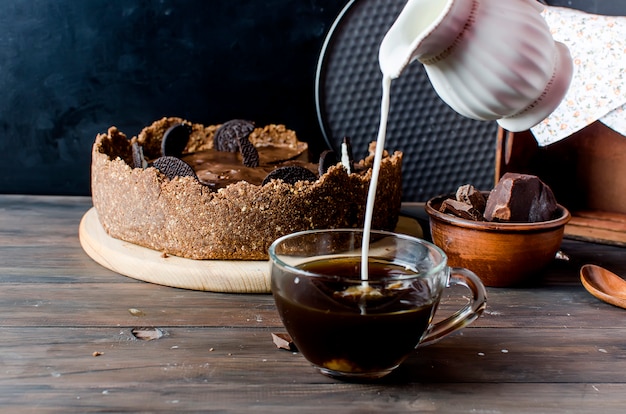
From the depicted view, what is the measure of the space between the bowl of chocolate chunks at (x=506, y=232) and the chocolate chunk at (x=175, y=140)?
0.60 metres

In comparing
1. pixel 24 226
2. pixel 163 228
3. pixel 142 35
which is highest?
pixel 142 35

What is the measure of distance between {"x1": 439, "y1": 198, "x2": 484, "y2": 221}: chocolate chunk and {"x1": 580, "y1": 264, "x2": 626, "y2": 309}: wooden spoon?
7.6 inches

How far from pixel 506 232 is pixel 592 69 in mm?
434

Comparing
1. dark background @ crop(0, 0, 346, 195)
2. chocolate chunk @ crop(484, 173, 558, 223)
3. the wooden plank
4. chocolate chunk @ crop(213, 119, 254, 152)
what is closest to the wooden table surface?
the wooden plank

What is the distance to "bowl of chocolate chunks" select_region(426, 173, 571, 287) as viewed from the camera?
3.44ft

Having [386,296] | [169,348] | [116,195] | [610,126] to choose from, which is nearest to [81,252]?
[116,195]

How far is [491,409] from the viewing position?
2.36 feet

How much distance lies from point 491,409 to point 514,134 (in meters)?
0.76

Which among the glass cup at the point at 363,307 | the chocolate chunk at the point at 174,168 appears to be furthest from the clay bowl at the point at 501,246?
the chocolate chunk at the point at 174,168

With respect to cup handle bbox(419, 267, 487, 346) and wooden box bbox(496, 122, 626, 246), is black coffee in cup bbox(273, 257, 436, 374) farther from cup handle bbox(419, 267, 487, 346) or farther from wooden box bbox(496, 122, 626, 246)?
wooden box bbox(496, 122, 626, 246)

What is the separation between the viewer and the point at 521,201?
1.07 meters

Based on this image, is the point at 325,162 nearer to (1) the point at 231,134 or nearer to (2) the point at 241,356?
(1) the point at 231,134

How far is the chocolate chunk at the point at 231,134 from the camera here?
146 cm

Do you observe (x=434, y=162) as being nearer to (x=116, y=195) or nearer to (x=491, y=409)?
(x=116, y=195)
